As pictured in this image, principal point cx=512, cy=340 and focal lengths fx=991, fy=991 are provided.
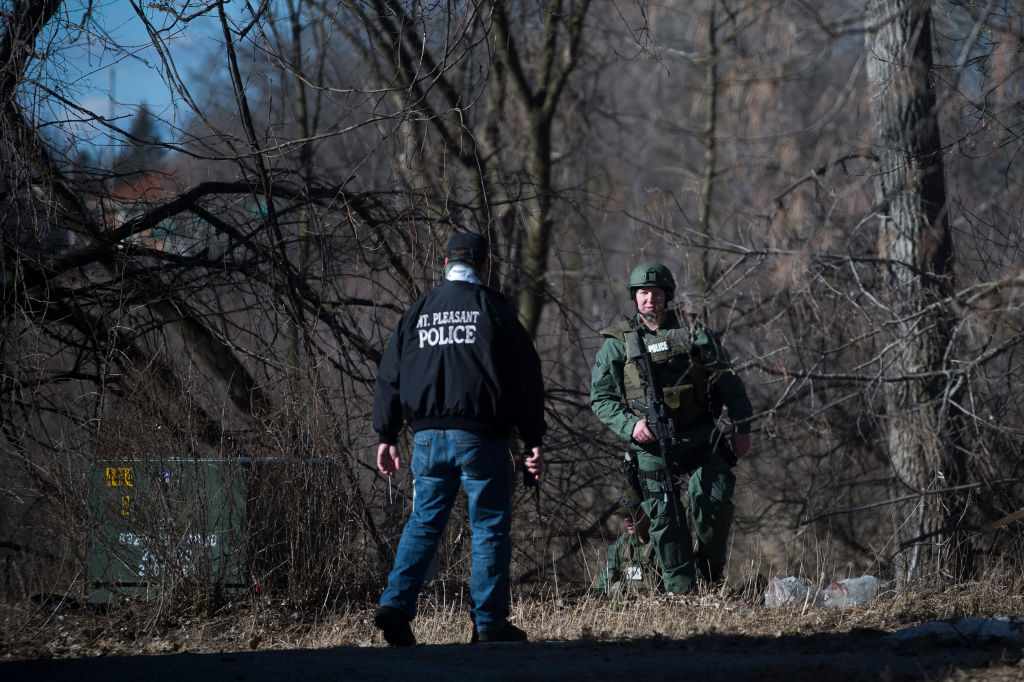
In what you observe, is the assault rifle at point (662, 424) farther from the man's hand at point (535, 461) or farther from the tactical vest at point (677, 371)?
the man's hand at point (535, 461)

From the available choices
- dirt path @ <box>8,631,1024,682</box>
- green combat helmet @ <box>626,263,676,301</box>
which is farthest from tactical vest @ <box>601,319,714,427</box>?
dirt path @ <box>8,631,1024,682</box>

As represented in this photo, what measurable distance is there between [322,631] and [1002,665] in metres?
3.27

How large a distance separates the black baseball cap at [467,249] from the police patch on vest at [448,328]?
299mm

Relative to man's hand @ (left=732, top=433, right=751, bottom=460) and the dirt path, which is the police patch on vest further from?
man's hand @ (left=732, top=433, right=751, bottom=460)

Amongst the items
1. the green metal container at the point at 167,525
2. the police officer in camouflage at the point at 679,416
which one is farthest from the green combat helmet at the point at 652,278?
the green metal container at the point at 167,525

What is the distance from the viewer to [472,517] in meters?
4.36

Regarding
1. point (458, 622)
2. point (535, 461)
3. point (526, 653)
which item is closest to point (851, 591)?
point (458, 622)

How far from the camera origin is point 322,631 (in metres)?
5.24

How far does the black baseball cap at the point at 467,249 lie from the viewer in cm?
454

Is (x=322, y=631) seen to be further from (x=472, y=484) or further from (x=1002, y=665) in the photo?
(x=1002, y=665)

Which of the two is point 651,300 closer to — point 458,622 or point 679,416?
point 679,416

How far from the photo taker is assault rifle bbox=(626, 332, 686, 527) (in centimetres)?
549

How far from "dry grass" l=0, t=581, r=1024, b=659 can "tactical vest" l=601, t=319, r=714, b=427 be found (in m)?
1.02

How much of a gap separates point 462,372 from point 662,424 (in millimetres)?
1650
